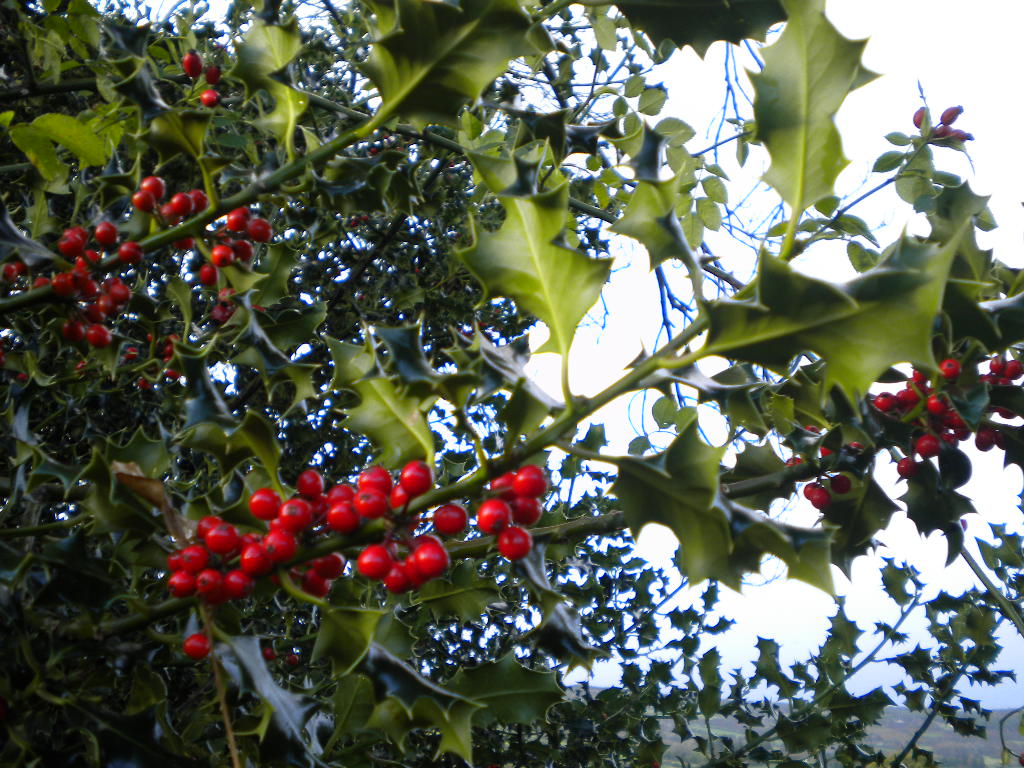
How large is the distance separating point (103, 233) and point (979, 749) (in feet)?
9.03

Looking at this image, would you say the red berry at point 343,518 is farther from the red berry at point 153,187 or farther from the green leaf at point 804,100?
the red berry at point 153,187

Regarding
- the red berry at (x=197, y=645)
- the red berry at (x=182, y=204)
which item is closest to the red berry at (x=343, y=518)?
the red berry at (x=197, y=645)

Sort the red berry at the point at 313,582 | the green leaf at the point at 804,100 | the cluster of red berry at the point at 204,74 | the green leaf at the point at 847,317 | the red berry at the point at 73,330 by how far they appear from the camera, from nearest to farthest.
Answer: the green leaf at the point at 847,317, the green leaf at the point at 804,100, the red berry at the point at 313,582, the red berry at the point at 73,330, the cluster of red berry at the point at 204,74

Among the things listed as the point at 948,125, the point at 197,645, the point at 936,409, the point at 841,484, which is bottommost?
the point at 197,645

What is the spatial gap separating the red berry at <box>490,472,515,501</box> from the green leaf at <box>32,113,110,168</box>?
0.98 metres

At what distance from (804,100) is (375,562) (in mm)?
611

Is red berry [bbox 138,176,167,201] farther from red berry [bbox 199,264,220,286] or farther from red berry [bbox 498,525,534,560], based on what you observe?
red berry [bbox 498,525,534,560]

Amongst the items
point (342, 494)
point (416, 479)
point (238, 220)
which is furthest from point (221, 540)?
point (238, 220)

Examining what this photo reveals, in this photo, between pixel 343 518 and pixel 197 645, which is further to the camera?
pixel 197 645

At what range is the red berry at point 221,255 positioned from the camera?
135cm

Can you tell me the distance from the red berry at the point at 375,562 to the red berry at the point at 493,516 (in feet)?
0.37

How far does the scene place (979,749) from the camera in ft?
8.14

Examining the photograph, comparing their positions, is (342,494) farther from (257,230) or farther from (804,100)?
(257,230)

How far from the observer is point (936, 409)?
111 cm
